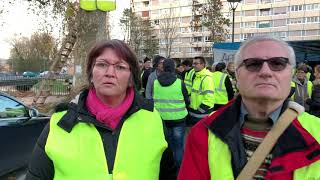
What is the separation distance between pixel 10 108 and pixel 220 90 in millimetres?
3835

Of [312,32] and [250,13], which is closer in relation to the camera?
[312,32]

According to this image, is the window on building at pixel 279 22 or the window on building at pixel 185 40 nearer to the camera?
the window on building at pixel 279 22

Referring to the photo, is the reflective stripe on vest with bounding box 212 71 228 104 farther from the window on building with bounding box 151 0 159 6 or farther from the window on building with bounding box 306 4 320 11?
the window on building with bounding box 151 0 159 6

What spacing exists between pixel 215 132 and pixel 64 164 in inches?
31.7

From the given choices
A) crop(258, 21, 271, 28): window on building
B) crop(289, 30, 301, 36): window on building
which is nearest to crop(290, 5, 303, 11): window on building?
crop(289, 30, 301, 36): window on building

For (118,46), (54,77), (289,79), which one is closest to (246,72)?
(289,79)

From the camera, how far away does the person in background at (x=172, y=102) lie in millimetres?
7000

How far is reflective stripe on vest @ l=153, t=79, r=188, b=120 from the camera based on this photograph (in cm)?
700

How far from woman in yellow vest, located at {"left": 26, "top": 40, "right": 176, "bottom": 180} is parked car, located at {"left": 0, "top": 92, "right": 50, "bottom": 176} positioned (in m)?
3.91

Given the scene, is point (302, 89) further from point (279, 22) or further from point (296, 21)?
point (279, 22)

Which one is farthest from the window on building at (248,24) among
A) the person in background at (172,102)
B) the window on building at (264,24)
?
the person in background at (172,102)

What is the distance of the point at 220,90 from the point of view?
830 cm

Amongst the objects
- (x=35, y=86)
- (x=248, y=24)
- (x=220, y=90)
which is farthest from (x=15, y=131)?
(x=248, y=24)

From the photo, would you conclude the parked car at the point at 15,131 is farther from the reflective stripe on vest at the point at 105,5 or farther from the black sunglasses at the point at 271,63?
the black sunglasses at the point at 271,63
